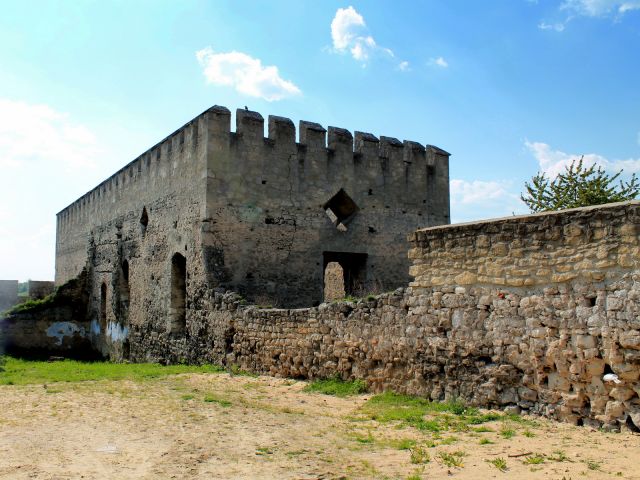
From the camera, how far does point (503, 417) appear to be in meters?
6.63

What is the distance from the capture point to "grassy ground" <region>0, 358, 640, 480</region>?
502 centimetres

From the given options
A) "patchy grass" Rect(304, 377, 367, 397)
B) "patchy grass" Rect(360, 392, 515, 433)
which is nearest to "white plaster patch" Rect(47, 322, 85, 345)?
"patchy grass" Rect(304, 377, 367, 397)

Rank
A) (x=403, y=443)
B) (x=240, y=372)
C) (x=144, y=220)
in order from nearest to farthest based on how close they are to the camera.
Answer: (x=403, y=443) → (x=240, y=372) → (x=144, y=220)

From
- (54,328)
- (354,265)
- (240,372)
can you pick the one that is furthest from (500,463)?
(54,328)

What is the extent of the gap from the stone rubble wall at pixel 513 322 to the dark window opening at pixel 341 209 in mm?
5361

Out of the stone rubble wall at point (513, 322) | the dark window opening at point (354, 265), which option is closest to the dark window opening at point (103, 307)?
the dark window opening at point (354, 265)

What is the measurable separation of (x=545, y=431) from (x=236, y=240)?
28.8 ft

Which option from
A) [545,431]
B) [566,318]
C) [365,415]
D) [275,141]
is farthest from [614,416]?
[275,141]

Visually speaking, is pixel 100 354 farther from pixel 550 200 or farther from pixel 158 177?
pixel 550 200

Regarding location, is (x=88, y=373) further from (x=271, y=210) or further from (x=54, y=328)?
(x=54, y=328)

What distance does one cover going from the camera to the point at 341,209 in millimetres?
15211

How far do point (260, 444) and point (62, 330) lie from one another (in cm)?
1776

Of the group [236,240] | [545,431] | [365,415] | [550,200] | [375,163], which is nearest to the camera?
[545,431]

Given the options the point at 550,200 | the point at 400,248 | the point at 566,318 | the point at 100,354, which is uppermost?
the point at 550,200
